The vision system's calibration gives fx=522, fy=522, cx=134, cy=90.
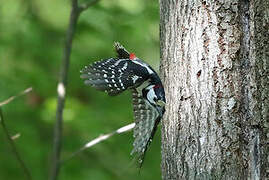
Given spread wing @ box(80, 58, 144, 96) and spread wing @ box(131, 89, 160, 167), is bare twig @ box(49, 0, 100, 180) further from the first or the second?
spread wing @ box(80, 58, 144, 96)

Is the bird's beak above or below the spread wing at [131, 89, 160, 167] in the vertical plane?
above

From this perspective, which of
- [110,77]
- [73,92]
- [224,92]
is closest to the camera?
[224,92]

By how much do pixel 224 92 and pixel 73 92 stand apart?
3150 mm

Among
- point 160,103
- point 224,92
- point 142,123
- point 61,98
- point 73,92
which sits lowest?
point 73,92

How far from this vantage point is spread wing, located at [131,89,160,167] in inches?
96.8

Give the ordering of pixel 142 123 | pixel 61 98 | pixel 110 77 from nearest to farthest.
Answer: pixel 110 77 < pixel 142 123 < pixel 61 98

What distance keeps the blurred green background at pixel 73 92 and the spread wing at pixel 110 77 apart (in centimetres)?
208

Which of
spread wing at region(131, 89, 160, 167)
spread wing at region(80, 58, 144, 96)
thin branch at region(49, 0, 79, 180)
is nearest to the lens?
spread wing at region(80, 58, 144, 96)

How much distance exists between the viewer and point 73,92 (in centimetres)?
509

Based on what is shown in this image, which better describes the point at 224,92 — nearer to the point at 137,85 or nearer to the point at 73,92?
the point at 137,85

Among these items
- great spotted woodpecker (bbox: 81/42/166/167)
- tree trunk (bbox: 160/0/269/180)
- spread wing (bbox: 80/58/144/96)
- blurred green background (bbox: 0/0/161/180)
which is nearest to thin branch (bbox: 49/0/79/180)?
blurred green background (bbox: 0/0/161/180)

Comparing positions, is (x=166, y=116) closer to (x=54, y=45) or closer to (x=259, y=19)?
(x=259, y=19)

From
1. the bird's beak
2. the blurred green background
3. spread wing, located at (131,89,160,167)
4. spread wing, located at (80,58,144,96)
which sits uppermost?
spread wing, located at (80,58,144,96)

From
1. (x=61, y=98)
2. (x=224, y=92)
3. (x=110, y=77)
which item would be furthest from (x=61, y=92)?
(x=224, y=92)
